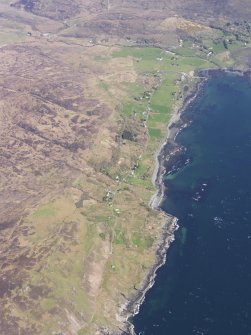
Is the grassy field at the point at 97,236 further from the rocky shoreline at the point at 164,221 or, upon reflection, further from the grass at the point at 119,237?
the rocky shoreline at the point at 164,221

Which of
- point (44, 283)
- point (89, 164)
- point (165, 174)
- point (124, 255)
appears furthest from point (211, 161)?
point (44, 283)

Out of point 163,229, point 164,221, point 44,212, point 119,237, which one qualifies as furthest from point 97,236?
point 164,221

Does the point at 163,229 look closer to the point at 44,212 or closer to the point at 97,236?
the point at 97,236

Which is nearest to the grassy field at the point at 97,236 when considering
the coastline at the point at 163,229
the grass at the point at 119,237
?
the grass at the point at 119,237

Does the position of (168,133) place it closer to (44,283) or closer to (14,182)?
(14,182)

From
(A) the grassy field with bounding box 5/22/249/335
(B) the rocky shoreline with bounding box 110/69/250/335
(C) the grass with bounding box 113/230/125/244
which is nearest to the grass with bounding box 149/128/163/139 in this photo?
(A) the grassy field with bounding box 5/22/249/335
